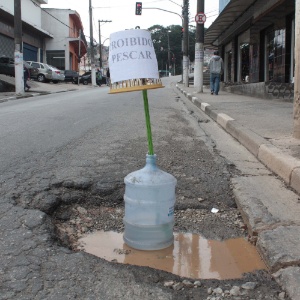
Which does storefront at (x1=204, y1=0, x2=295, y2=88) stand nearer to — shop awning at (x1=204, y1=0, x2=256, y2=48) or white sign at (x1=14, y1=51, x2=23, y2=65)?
shop awning at (x1=204, y1=0, x2=256, y2=48)

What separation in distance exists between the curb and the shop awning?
8905mm

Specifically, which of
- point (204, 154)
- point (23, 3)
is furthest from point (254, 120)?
point (23, 3)

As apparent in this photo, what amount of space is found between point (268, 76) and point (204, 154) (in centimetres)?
1321

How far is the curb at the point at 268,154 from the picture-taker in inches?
153

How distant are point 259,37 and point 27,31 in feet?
84.7

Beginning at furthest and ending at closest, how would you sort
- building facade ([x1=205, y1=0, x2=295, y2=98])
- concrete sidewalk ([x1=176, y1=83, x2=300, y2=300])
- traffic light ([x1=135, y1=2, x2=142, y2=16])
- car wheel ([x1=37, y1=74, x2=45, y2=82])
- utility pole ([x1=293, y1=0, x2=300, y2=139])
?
car wheel ([x1=37, y1=74, x2=45, y2=82]) → traffic light ([x1=135, y1=2, x2=142, y2=16]) → building facade ([x1=205, y1=0, x2=295, y2=98]) → utility pole ([x1=293, y1=0, x2=300, y2=139]) → concrete sidewalk ([x1=176, y1=83, x2=300, y2=300])

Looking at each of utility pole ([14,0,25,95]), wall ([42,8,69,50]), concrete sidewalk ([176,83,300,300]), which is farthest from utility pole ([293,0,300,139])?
wall ([42,8,69,50])

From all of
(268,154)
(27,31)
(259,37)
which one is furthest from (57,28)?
(268,154)

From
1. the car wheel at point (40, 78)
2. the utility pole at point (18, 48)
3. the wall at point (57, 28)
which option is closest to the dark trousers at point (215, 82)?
the utility pole at point (18, 48)

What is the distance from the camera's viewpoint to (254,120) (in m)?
7.82

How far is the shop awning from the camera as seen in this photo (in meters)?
15.0

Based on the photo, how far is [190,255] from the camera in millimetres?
2703

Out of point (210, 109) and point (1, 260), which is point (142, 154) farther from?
point (210, 109)

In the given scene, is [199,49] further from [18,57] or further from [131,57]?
[131,57]
